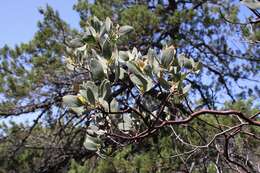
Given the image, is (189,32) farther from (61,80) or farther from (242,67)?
(61,80)

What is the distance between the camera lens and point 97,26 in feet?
3.51

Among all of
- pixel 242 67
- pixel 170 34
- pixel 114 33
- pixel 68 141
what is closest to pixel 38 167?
pixel 68 141

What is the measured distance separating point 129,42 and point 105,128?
4.07 m

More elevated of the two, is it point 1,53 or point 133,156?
point 1,53

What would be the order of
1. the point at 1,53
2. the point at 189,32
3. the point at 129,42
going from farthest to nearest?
the point at 1,53
the point at 189,32
the point at 129,42

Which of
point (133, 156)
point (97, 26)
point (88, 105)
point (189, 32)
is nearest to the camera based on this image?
point (88, 105)

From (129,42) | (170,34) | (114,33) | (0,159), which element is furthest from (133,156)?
(114,33)

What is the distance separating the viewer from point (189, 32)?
5.49m

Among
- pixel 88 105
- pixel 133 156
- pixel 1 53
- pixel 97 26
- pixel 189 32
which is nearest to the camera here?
pixel 88 105

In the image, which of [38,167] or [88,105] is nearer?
[88,105]

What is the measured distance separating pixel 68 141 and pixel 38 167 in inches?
21.3

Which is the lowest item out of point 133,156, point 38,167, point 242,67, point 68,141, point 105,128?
point 105,128

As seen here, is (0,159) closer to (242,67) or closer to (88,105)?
(242,67)

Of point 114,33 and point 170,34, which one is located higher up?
point 170,34
